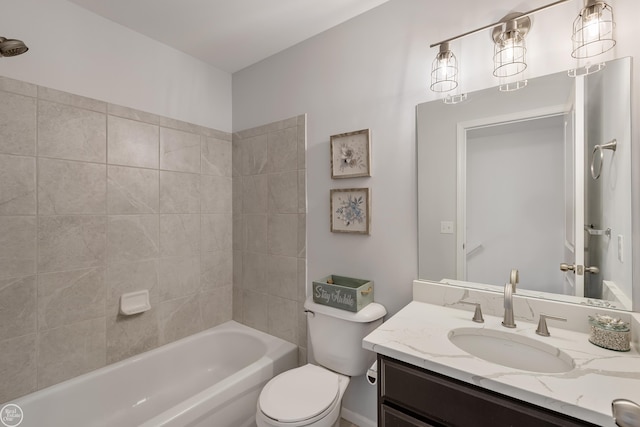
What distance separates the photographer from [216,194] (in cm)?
231

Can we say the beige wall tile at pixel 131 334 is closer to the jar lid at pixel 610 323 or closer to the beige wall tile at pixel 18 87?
the beige wall tile at pixel 18 87

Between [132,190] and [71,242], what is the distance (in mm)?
427

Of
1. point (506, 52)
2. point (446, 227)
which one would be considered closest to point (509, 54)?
point (506, 52)

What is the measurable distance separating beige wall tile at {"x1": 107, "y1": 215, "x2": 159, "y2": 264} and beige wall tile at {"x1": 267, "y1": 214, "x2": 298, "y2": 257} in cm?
77

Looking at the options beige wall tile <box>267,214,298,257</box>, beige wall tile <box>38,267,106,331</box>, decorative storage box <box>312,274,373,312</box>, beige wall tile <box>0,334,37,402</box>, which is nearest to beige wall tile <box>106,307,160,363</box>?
beige wall tile <box>38,267,106,331</box>

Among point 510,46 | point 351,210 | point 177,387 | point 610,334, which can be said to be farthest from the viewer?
point 177,387

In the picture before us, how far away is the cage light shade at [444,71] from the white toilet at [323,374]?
1216mm

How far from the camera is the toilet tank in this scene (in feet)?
5.05

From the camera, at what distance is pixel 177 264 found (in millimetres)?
2062

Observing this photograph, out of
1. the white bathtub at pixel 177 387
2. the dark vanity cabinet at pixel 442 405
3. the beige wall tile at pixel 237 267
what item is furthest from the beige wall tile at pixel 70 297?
the dark vanity cabinet at pixel 442 405

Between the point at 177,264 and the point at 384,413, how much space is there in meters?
1.66

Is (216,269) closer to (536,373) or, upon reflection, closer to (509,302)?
(509,302)

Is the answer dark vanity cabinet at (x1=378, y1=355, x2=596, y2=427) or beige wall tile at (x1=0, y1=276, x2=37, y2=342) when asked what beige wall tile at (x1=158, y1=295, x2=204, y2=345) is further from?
dark vanity cabinet at (x1=378, y1=355, x2=596, y2=427)

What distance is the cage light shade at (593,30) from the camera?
1.03 metres
